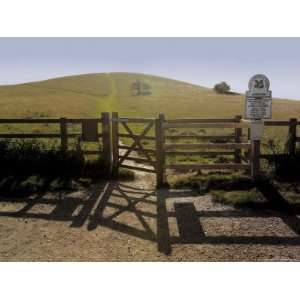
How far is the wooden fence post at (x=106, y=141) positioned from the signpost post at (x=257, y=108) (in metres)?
3.65

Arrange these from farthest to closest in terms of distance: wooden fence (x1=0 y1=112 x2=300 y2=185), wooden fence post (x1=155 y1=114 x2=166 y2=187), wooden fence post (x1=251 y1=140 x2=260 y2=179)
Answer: wooden fence post (x1=155 y1=114 x2=166 y2=187)
wooden fence (x1=0 y1=112 x2=300 y2=185)
wooden fence post (x1=251 y1=140 x2=260 y2=179)

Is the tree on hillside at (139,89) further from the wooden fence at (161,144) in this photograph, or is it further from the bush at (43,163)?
the bush at (43,163)

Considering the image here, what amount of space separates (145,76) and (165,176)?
4292 inches

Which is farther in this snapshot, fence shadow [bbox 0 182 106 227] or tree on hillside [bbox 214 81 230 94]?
tree on hillside [bbox 214 81 230 94]

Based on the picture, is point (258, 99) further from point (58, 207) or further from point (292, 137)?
point (58, 207)

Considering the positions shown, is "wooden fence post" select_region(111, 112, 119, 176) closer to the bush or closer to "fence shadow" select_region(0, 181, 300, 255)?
the bush

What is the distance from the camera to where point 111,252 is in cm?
515

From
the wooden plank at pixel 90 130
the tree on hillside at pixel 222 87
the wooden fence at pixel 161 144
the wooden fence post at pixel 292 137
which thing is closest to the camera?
the wooden fence at pixel 161 144

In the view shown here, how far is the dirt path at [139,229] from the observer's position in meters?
5.10

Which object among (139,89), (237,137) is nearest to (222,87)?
(139,89)

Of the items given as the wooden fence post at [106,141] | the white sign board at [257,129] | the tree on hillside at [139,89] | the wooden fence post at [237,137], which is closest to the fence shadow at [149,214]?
the wooden fence post at [106,141]

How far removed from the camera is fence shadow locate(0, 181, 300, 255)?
564 centimetres

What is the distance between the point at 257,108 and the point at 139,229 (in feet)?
14.0

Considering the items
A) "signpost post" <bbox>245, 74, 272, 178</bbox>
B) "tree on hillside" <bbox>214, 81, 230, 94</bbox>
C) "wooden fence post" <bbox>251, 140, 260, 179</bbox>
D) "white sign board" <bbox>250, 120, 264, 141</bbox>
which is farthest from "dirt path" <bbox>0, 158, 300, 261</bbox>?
"tree on hillside" <bbox>214, 81, 230, 94</bbox>
